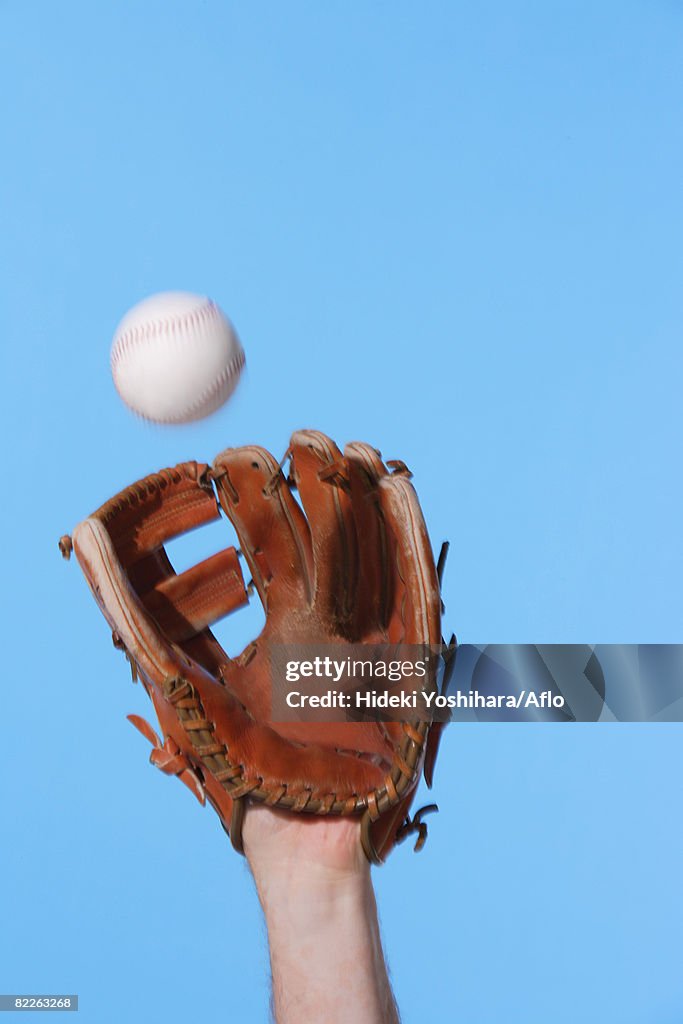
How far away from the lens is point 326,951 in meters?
1.08

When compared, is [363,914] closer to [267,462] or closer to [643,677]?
[267,462]

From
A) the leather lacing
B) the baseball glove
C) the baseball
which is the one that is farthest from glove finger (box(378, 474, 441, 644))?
the baseball

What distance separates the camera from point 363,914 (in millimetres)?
1128

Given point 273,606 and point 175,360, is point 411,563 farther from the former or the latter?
point 175,360

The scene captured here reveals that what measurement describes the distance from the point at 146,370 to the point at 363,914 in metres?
1.08

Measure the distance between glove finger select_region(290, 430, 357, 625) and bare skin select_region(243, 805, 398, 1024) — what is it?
385 millimetres

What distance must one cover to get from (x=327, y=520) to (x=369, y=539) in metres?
0.07

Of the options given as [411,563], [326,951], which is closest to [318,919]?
[326,951]

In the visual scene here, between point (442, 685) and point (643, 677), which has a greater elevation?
point (643, 677)

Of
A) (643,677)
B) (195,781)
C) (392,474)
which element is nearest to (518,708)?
(643,677)

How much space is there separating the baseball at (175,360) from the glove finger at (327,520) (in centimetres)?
44

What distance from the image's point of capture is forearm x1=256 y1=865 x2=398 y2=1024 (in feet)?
3.44

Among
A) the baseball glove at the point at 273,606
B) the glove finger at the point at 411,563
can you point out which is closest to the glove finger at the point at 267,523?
the baseball glove at the point at 273,606

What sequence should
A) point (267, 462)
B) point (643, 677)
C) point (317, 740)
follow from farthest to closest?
1. point (643, 677)
2. point (267, 462)
3. point (317, 740)
